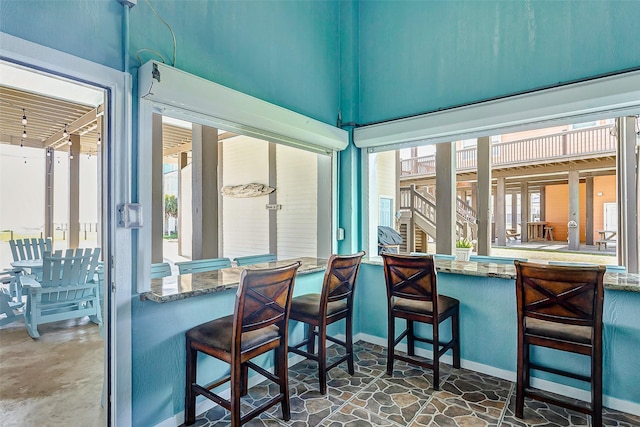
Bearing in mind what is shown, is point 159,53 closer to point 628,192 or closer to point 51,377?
point 51,377

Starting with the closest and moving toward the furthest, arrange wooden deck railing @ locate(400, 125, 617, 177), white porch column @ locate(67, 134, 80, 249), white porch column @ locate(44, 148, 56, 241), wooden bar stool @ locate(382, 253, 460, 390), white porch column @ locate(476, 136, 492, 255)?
1. wooden bar stool @ locate(382, 253, 460, 390)
2. white porch column @ locate(476, 136, 492, 255)
3. white porch column @ locate(67, 134, 80, 249)
4. white porch column @ locate(44, 148, 56, 241)
5. wooden deck railing @ locate(400, 125, 617, 177)

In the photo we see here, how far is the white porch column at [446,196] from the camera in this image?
5352 millimetres

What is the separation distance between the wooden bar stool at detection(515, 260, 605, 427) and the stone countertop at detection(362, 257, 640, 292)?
0.38 metres

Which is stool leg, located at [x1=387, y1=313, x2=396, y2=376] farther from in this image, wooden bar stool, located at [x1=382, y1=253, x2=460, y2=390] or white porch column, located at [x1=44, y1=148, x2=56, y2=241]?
white porch column, located at [x1=44, y1=148, x2=56, y2=241]

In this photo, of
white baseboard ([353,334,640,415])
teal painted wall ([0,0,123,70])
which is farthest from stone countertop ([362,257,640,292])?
teal painted wall ([0,0,123,70])

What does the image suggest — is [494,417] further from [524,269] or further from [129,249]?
[129,249]

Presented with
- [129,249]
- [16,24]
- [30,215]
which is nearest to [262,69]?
[16,24]

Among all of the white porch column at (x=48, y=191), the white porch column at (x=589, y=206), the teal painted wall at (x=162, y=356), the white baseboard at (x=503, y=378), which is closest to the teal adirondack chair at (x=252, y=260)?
the teal painted wall at (x=162, y=356)

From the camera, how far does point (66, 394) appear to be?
2.55m

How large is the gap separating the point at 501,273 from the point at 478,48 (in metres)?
2.07

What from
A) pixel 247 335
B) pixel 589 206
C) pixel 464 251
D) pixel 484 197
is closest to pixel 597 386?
pixel 464 251

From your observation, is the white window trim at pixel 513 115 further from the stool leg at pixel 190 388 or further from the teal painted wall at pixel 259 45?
the stool leg at pixel 190 388

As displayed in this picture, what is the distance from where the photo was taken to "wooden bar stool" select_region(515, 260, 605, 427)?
2.00 metres

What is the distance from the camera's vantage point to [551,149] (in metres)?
8.23
